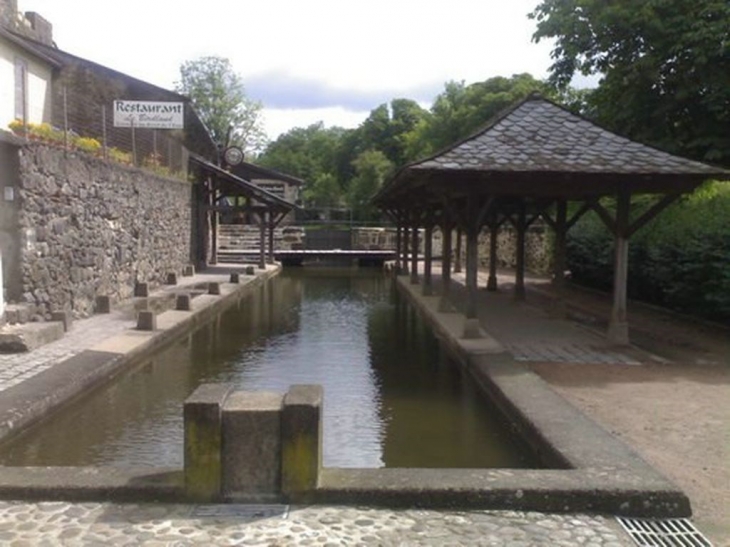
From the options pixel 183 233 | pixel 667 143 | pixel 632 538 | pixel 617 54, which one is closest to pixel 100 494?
pixel 632 538

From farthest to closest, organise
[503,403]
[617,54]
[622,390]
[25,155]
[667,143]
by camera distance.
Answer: [617,54], [667,143], [25,155], [622,390], [503,403]

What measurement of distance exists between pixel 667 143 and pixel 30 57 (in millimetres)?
14334

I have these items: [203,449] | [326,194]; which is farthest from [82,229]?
[326,194]

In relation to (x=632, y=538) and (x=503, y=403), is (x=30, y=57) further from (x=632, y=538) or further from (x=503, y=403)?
(x=632, y=538)

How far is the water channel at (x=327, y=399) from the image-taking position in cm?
584

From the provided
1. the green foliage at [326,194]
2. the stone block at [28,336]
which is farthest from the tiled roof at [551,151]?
the green foliage at [326,194]

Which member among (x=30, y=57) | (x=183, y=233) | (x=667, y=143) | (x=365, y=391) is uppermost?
(x=30, y=57)

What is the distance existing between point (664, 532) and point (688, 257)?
8646 millimetres

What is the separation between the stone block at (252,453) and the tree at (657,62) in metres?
12.9

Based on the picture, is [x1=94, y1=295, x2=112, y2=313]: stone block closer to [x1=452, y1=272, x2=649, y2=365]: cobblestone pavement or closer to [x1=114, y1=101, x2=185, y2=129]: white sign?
[x1=452, y1=272, x2=649, y2=365]: cobblestone pavement

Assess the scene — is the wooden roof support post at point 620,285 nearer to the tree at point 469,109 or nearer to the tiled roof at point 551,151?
the tiled roof at point 551,151

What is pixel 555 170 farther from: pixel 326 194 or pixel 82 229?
pixel 326 194

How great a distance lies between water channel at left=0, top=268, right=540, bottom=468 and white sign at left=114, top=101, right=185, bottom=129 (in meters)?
6.55

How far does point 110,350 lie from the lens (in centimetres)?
884
